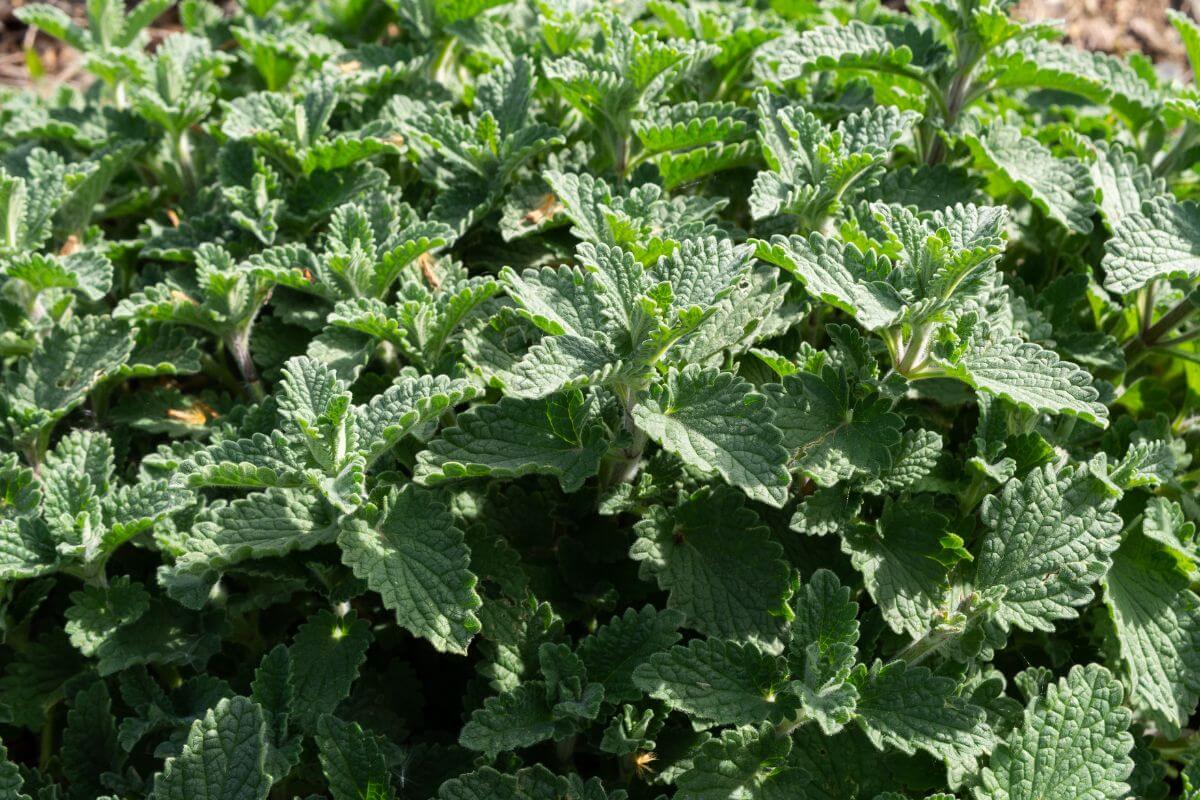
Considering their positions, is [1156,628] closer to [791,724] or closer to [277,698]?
[791,724]

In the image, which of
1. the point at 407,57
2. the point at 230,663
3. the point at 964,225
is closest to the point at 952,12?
the point at 964,225

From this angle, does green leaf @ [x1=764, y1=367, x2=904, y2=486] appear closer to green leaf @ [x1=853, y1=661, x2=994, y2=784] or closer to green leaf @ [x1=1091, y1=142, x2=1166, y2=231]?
green leaf @ [x1=853, y1=661, x2=994, y2=784]

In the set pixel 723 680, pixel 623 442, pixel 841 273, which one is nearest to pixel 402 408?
pixel 623 442

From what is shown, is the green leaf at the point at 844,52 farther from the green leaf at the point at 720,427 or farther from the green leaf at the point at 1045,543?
the green leaf at the point at 1045,543

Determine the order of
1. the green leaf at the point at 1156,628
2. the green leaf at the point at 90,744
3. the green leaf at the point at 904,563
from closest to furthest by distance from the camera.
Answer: the green leaf at the point at 904,563
the green leaf at the point at 1156,628
the green leaf at the point at 90,744

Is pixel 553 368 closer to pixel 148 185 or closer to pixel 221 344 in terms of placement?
pixel 221 344

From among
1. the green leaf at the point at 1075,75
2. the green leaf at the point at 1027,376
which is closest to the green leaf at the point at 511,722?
the green leaf at the point at 1027,376

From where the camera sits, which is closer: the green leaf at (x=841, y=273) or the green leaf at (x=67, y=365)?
the green leaf at (x=841, y=273)
